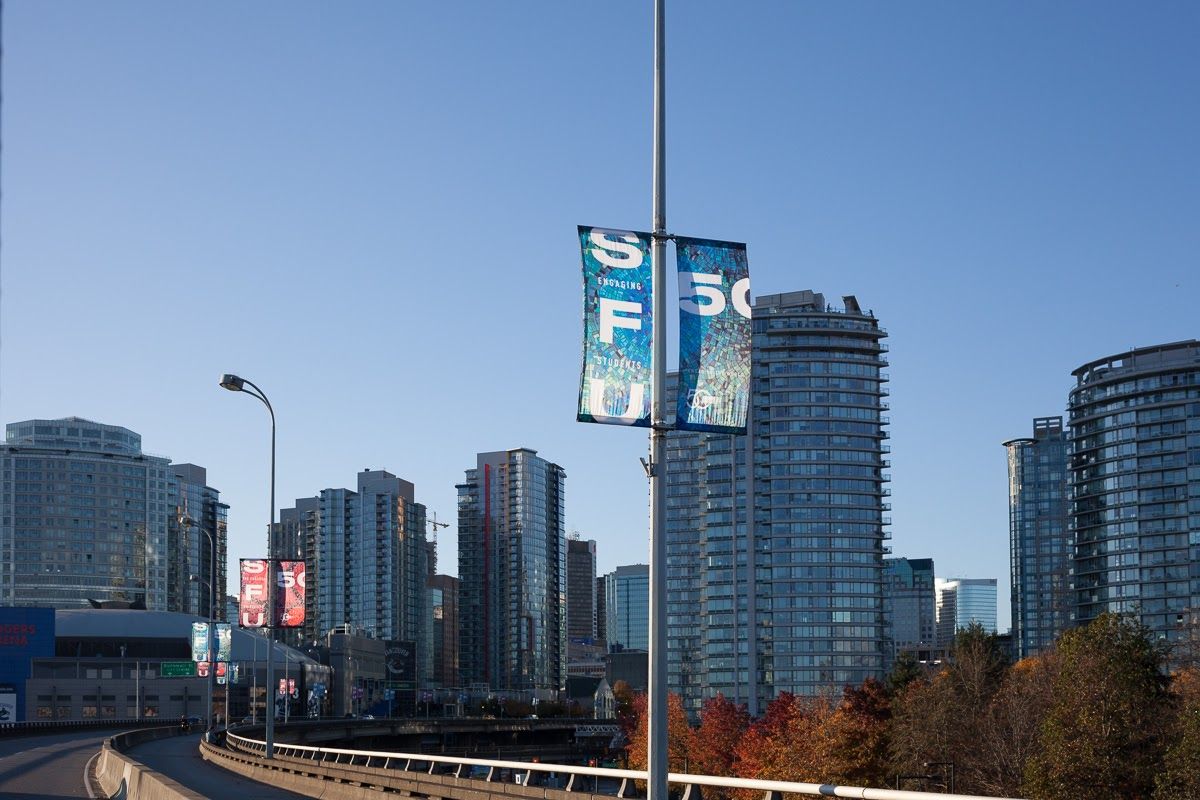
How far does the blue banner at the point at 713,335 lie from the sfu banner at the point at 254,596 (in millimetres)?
36329

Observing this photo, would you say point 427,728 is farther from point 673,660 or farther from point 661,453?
point 661,453

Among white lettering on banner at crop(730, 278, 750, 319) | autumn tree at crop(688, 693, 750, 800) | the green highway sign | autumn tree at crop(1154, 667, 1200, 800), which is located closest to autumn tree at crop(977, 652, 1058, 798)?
autumn tree at crop(1154, 667, 1200, 800)

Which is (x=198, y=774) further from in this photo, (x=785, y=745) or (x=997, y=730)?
Answer: (x=785, y=745)

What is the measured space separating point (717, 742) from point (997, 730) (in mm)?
61584

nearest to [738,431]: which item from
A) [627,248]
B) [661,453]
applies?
[661,453]

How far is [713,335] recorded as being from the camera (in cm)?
2266

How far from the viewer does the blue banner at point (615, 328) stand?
21922 mm

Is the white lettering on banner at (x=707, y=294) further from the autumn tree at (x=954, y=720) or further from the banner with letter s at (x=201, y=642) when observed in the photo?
the banner with letter s at (x=201, y=642)

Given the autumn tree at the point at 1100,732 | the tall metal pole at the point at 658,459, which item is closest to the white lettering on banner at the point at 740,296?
the tall metal pole at the point at 658,459

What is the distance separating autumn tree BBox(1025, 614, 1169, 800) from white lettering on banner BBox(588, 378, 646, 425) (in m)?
48.8

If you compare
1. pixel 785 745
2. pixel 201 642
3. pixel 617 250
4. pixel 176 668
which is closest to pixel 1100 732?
pixel 617 250

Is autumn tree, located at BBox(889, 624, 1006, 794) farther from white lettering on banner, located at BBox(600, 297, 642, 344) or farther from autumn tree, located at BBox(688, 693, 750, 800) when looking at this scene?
white lettering on banner, located at BBox(600, 297, 642, 344)

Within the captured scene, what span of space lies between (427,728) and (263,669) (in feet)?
106

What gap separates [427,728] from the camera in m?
166
